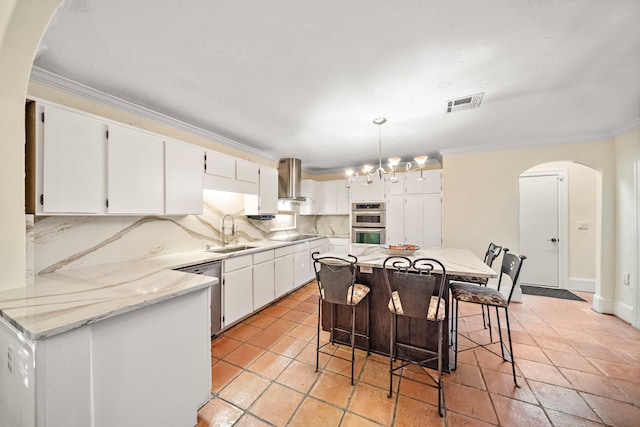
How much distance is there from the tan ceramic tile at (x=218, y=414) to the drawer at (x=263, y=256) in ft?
Result: 5.26

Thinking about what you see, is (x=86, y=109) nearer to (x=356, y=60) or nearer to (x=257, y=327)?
(x=356, y=60)

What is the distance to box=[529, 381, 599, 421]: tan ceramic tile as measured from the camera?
1592mm

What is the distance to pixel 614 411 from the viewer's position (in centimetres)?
160

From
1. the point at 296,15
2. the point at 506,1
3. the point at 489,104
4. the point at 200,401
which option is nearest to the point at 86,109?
the point at 296,15

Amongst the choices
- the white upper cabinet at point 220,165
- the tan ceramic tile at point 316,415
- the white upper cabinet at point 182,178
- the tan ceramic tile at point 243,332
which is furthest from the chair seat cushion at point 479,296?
the white upper cabinet at point 220,165

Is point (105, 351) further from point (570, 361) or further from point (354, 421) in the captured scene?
point (570, 361)

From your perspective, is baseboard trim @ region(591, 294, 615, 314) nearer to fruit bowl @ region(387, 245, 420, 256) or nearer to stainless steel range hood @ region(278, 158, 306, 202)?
Result: fruit bowl @ region(387, 245, 420, 256)

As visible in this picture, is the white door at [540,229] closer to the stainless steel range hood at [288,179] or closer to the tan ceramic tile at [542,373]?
the tan ceramic tile at [542,373]

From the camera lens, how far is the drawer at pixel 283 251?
3566 mm

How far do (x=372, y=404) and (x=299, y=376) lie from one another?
629mm

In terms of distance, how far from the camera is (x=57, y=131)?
5.49 ft

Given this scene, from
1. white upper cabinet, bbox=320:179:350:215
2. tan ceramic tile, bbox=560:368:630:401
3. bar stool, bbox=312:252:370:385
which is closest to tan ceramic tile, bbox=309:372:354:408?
bar stool, bbox=312:252:370:385

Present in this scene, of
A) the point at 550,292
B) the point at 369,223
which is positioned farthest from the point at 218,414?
the point at 550,292

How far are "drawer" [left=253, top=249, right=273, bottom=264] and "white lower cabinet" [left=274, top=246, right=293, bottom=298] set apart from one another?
0.46 feet
